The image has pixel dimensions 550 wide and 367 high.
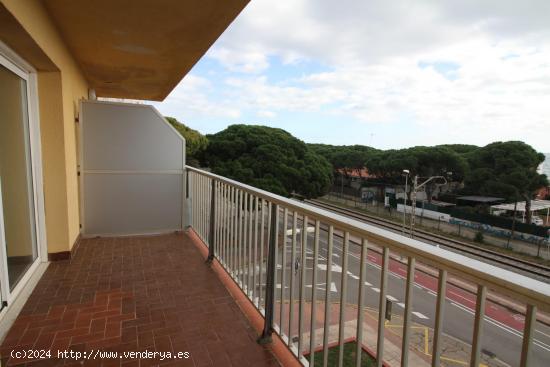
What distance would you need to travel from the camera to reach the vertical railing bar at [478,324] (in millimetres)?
817

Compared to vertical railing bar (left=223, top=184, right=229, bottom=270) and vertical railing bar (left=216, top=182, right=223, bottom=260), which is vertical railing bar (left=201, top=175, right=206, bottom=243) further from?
vertical railing bar (left=223, top=184, right=229, bottom=270)

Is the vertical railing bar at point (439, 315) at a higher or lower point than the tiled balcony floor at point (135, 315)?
higher

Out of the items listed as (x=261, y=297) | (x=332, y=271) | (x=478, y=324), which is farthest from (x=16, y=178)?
(x=478, y=324)

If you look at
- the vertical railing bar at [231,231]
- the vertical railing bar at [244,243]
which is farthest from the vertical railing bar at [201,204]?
the vertical railing bar at [244,243]

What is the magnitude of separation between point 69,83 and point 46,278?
7.10 feet

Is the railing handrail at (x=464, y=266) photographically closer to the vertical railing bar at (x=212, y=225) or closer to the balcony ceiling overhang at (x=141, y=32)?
the balcony ceiling overhang at (x=141, y=32)

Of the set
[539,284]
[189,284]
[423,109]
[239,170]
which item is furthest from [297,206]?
[423,109]

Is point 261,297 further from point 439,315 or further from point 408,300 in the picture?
point 439,315

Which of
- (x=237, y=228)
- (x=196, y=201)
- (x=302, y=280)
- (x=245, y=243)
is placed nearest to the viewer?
(x=302, y=280)

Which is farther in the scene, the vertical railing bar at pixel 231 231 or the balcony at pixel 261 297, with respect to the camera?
the vertical railing bar at pixel 231 231

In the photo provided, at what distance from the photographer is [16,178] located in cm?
269

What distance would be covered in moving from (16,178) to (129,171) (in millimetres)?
1807

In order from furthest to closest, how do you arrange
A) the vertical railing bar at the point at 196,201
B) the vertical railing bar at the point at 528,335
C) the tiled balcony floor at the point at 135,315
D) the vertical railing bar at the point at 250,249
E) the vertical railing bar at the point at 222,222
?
the vertical railing bar at the point at 196,201
the vertical railing bar at the point at 222,222
the vertical railing bar at the point at 250,249
the tiled balcony floor at the point at 135,315
the vertical railing bar at the point at 528,335

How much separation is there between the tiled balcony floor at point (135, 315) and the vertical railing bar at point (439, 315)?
1164mm
